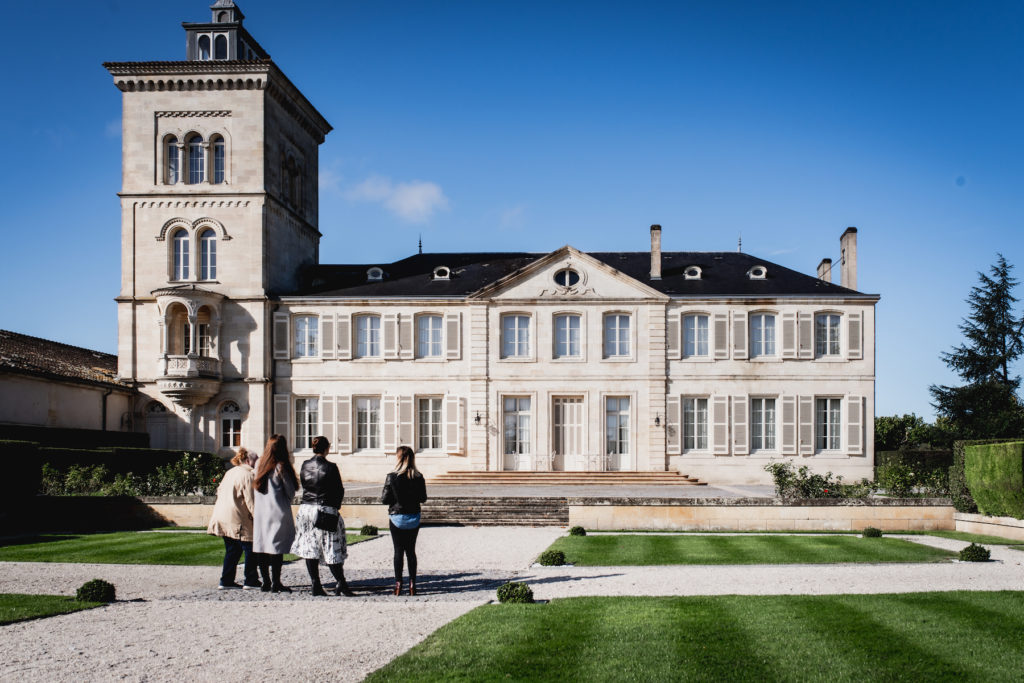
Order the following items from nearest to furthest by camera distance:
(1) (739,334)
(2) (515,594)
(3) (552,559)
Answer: (2) (515,594) → (3) (552,559) → (1) (739,334)

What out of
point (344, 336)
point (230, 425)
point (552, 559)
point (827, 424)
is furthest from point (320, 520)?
point (827, 424)

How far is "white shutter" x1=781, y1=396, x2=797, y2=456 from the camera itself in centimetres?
A: 3247

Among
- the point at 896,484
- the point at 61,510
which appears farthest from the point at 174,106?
the point at 896,484

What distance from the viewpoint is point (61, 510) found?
788 inches

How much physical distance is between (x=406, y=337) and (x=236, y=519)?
21996mm

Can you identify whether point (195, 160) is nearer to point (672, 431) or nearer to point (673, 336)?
point (673, 336)

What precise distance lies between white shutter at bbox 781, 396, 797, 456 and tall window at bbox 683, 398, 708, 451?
2.64 m

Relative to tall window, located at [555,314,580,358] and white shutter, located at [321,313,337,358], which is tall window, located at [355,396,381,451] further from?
tall window, located at [555,314,580,358]

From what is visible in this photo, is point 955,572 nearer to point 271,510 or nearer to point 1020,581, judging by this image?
point 1020,581

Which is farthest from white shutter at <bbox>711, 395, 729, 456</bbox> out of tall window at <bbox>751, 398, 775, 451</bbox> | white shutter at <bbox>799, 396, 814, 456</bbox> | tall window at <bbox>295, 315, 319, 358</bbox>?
tall window at <bbox>295, 315, 319, 358</bbox>

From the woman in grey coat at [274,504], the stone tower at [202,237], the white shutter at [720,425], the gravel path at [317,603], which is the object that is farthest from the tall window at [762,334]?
the woman in grey coat at [274,504]

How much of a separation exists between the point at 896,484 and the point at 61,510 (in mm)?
18885

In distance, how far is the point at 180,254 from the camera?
3375 centimetres

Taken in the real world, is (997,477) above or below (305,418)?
below
